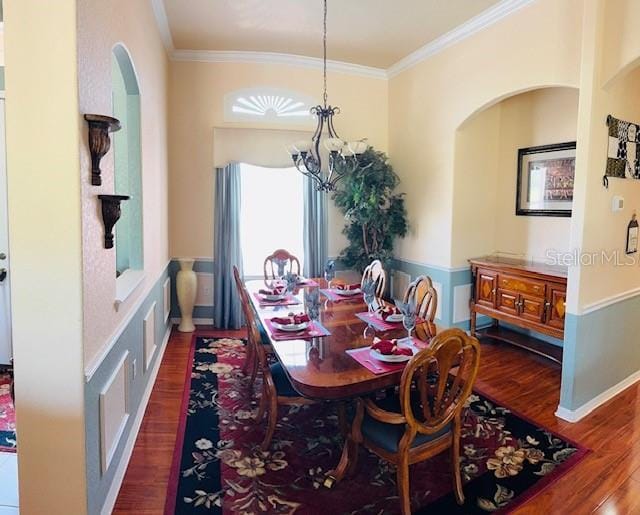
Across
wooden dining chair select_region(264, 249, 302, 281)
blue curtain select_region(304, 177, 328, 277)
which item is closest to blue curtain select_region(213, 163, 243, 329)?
wooden dining chair select_region(264, 249, 302, 281)

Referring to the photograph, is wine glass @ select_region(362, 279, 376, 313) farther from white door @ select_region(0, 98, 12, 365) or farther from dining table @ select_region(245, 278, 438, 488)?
white door @ select_region(0, 98, 12, 365)

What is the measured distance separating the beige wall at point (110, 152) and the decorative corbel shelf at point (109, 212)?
0.04m

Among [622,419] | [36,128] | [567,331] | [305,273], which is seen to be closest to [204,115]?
[305,273]

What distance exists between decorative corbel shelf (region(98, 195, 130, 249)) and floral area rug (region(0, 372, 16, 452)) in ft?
4.76

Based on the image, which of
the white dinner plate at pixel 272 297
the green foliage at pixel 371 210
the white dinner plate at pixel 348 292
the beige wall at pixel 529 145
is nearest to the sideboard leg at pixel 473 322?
the beige wall at pixel 529 145

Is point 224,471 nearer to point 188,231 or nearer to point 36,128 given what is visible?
point 36,128

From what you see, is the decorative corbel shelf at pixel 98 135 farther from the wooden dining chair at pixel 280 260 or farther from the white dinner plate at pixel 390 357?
the wooden dining chair at pixel 280 260

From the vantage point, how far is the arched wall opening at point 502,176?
14.3 feet

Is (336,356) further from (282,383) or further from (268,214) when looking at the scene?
(268,214)

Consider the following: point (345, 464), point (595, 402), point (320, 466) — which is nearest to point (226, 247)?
point (320, 466)

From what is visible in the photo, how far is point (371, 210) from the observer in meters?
4.83

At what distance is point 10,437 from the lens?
2.73 meters

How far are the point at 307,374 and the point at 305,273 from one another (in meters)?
3.31

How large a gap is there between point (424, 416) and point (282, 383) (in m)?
0.98
